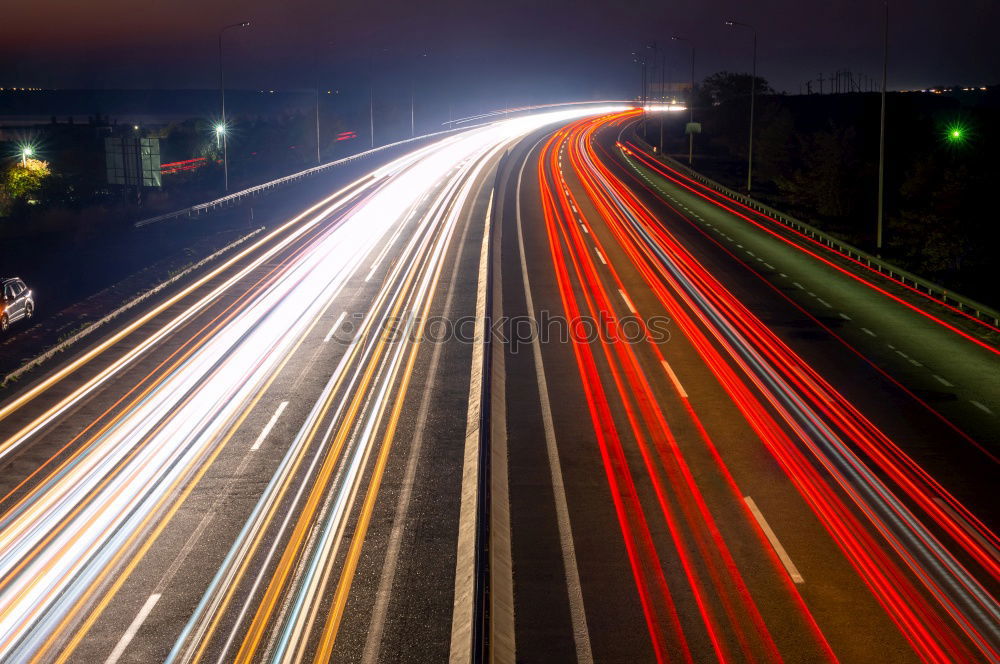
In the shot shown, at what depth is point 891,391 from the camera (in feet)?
71.7

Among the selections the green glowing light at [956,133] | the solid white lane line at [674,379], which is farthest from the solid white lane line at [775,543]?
the green glowing light at [956,133]

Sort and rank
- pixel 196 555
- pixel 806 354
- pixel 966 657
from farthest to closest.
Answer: pixel 806 354 < pixel 196 555 < pixel 966 657

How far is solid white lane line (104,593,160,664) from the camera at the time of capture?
1119 centimetres

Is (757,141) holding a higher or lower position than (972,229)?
higher

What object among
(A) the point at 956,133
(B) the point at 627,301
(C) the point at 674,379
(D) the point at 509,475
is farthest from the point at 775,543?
(A) the point at 956,133

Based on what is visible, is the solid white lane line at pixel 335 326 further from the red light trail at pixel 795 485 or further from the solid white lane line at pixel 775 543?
the solid white lane line at pixel 775 543

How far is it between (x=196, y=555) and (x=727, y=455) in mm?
9729

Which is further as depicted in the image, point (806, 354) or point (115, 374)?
point (806, 354)

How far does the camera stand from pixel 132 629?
11789 mm

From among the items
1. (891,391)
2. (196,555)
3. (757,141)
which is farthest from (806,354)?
(757,141)

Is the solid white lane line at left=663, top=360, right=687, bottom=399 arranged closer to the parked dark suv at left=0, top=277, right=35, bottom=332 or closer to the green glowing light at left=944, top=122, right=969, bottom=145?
the parked dark suv at left=0, top=277, right=35, bottom=332

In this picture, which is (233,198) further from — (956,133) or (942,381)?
(956,133)

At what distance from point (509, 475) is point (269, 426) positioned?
5429 millimetres

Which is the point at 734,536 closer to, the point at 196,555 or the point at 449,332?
the point at 196,555
